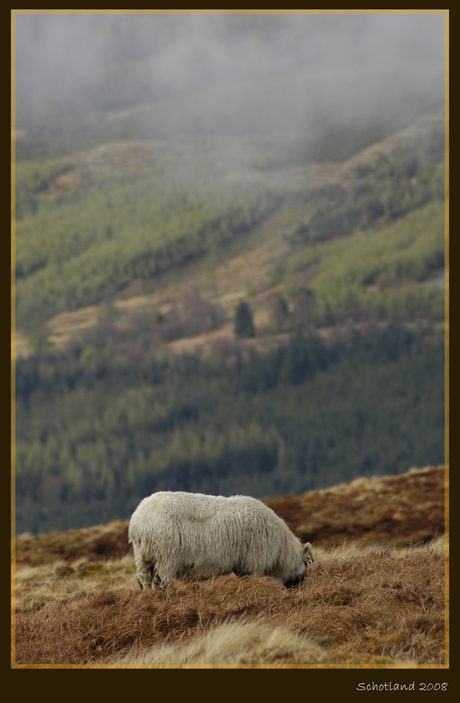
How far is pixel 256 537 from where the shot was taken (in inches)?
541

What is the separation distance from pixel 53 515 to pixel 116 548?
574ft

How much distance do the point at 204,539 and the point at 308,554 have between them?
110 inches

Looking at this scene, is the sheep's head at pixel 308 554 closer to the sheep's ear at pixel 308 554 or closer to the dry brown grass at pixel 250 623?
the sheep's ear at pixel 308 554

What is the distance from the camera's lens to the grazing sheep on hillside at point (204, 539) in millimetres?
13250

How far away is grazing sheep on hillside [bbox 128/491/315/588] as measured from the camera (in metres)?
Answer: 13.2

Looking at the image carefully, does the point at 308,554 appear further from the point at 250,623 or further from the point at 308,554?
the point at 250,623

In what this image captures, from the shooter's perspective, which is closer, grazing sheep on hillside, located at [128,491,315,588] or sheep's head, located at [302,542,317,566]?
grazing sheep on hillside, located at [128,491,315,588]

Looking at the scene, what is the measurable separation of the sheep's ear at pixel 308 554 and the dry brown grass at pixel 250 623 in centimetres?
39

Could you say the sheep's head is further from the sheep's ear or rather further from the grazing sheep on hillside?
the grazing sheep on hillside

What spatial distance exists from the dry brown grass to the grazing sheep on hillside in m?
0.44

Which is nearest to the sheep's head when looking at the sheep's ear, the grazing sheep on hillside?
the sheep's ear

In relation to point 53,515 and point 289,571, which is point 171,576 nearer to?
point 289,571

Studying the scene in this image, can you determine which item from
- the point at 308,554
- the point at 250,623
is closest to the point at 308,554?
the point at 308,554

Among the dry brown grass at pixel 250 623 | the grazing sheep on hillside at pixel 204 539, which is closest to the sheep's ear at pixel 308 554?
the dry brown grass at pixel 250 623
